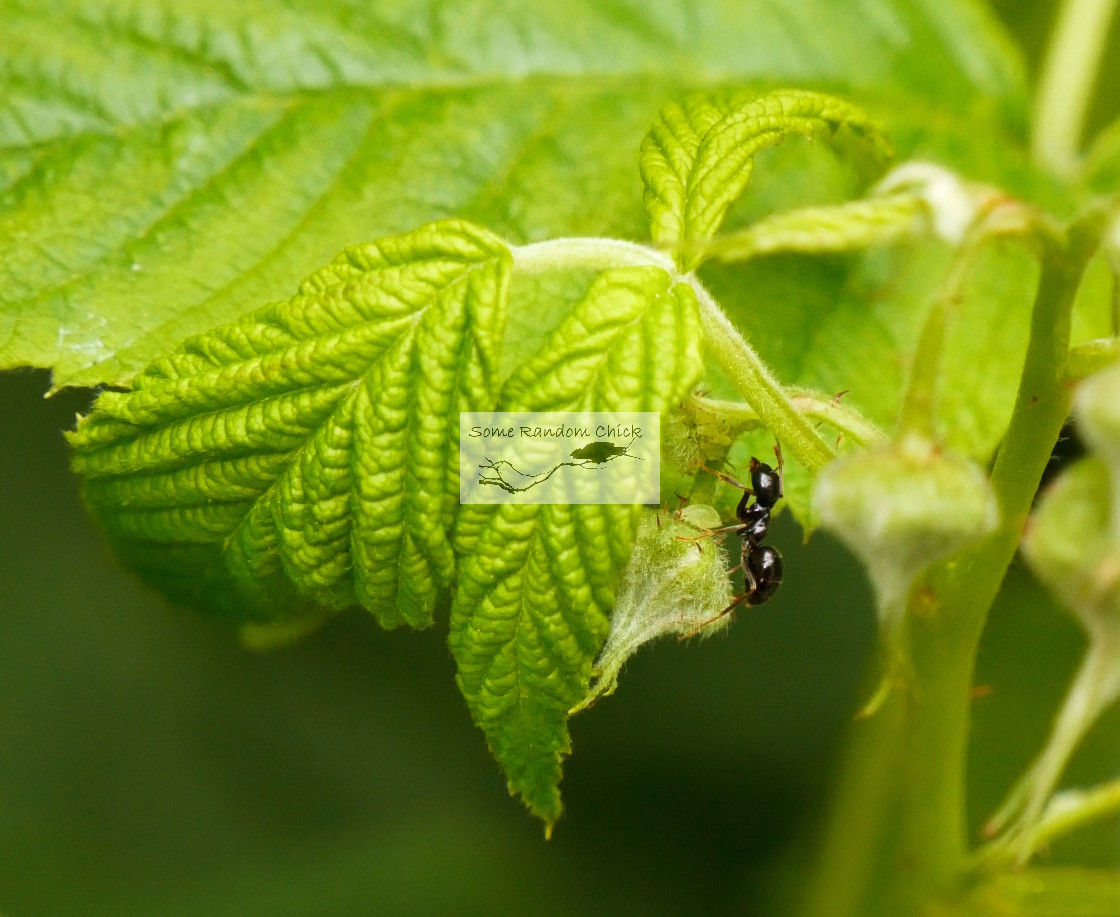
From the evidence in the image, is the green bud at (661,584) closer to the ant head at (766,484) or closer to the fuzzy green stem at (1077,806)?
the ant head at (766,484)

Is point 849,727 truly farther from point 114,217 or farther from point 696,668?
point 114,217

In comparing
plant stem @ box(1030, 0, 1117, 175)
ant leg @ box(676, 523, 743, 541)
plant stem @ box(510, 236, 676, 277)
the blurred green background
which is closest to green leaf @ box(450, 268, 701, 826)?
plant stem @ box(510, 236, 676, 277)

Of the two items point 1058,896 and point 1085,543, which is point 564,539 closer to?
point 1085,543

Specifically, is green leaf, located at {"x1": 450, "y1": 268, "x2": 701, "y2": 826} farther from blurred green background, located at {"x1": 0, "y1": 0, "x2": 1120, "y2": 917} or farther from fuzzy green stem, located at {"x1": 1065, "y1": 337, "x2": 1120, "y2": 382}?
blurred green background, located at {"x1": 0, "y1": 0, "x2": 1120, "y2": 917}

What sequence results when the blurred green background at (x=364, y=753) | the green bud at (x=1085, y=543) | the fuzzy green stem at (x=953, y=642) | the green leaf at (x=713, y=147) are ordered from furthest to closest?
the blurred green background at (x=364, y=753)
the green leaf at (x=713, y=147)
the fuzzy green stem at (x=953, y=642)
the green bud at (x=1085, y=543)

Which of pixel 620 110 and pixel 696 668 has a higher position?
pixel 620 110

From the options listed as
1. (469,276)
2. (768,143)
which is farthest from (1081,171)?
(469,276)

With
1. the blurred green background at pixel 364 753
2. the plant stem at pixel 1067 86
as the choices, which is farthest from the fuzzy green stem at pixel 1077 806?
the plant stem at pixel 1067 86

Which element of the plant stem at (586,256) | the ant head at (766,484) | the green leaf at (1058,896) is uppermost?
the plant stem at (586,256)
